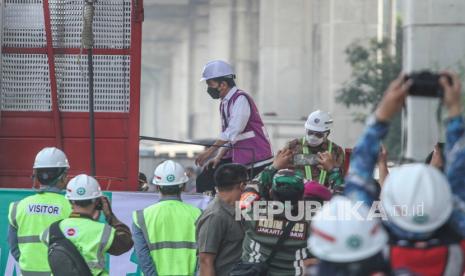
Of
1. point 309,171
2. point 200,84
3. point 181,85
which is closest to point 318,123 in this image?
point 309,171

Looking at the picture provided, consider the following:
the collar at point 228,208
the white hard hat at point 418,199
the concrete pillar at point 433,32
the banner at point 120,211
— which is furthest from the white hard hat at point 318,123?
the concrete pillar at point 433,32

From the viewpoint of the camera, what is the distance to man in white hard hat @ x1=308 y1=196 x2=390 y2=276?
6.08 metres

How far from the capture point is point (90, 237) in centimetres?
1007

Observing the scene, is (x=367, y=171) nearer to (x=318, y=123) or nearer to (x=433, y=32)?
(x=318, y=123)

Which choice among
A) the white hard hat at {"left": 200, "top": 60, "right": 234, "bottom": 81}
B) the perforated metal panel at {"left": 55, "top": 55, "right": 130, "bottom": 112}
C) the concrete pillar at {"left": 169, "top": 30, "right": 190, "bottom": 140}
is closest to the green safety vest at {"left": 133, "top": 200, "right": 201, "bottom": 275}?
the white hard hat at {"left": 200, "top": 60, "right": 234, "bottom": 81}

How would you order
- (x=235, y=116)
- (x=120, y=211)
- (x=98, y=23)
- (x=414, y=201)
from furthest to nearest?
(x=98, y=23)
(x=235, y=116)
(x=120, y=211)
(x=414, y=201)

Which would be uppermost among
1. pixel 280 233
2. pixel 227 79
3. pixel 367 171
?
pixel 227 79

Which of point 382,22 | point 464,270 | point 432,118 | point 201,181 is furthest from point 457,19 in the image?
point 382,22

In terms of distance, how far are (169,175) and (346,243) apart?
5159mm

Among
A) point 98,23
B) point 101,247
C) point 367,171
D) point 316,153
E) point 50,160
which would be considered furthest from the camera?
point 98,23

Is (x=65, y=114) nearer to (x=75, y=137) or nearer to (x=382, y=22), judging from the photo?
(x=75, y=137)

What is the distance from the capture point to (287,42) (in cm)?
5116

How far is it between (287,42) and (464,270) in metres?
44.0

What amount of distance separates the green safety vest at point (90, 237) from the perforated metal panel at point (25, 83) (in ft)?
13.2
